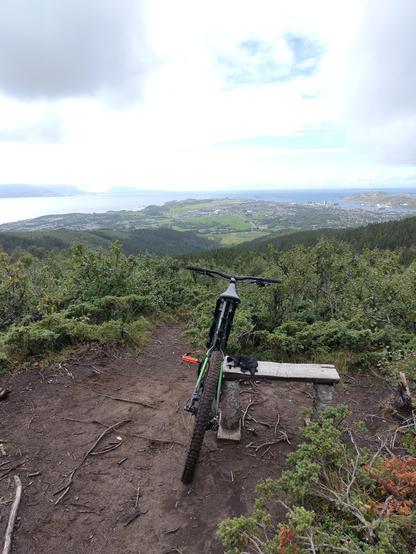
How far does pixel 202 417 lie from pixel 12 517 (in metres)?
2.01

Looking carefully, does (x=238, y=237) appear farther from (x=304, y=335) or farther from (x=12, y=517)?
(x=12, y=517)

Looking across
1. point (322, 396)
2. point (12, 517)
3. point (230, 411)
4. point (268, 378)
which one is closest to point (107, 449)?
point (12, 517)

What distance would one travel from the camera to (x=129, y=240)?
11869 cm

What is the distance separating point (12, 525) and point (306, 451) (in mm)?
2832

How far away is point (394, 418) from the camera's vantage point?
4699mm

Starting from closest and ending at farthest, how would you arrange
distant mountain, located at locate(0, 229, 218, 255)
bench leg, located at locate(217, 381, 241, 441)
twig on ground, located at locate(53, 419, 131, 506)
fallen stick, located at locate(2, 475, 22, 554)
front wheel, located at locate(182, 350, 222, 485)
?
fallen stick, located at locate(2, 475, 22, 554)
front wheel, located at locate(182, 350, 222, 485)
twig on ground, located at locate(53, 419, 131, 506)
bench leg, located at locate(217, 381, 241, 441)
distant mountain, located at locate(0, 229, 218, 255)

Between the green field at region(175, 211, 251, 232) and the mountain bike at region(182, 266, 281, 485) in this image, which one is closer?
the mountain bike at region(182, 266, 281, 485)

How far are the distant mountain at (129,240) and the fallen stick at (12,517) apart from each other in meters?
98.1

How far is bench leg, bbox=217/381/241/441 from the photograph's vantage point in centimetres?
430

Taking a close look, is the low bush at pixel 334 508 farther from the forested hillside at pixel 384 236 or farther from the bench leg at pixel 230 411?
the forested hillside at pixel 384 236

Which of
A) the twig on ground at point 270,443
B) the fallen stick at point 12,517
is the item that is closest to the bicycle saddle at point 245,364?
the twig on ground at point 270,443

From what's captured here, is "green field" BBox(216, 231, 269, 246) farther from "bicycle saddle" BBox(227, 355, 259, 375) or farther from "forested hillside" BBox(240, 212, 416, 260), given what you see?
"bicycle saddle" BBox(227, 355, 259, 375)

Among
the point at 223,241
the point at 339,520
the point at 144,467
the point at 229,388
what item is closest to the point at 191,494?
the point at 144,467

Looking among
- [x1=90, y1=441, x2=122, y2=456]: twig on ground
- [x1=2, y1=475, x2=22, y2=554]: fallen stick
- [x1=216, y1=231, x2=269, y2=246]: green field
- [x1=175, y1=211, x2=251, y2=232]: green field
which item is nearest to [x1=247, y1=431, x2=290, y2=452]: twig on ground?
[x1=90, y1=441, x2=122, y2=456]: twig on ground
